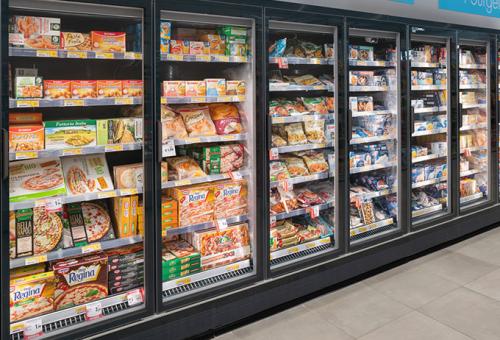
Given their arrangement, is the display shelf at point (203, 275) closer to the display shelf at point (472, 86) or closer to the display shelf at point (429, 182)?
the display shelf at point (429, 182)

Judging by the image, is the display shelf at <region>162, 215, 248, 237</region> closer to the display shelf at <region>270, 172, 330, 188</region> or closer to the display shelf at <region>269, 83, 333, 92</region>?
the display shelf at <region>270, 172, 330, 188</region>

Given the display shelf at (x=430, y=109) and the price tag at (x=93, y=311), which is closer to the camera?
the price tag at (x=93, y=311)

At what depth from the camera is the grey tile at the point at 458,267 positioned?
366cm

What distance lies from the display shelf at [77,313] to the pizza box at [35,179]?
623mm

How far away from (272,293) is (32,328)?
148cm

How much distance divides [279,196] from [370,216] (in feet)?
3.36

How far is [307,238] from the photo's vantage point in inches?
137

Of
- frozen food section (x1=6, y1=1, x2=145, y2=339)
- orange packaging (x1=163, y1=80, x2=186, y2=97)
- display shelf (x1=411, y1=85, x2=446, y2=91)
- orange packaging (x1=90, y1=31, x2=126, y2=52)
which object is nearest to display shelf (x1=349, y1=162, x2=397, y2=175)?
display shelf (x1=411, y1=85, x2=446, y2=91)

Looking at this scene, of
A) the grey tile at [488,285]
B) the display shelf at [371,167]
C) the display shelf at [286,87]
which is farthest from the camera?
the display shelf at [371,167]

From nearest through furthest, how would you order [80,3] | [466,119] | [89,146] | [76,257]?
[80,3] → [89,146] → [76,257] → [466,119]

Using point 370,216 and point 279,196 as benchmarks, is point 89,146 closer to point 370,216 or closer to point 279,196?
point 279,196

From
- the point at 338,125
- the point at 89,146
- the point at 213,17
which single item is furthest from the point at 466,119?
the point at 89,146

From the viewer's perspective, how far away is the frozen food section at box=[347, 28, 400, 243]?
375 centimetres

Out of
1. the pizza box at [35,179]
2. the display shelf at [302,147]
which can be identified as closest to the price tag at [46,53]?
the pizza box at [35,179]
